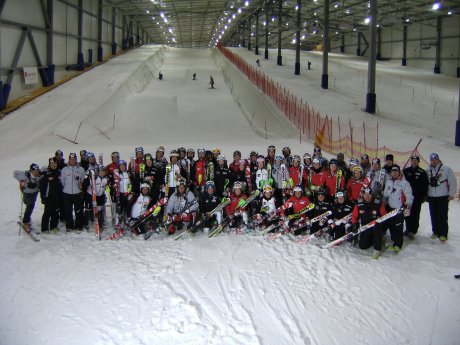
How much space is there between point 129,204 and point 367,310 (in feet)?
14.4

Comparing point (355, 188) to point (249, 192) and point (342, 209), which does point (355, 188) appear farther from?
point (249, 192)

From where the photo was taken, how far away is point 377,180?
22.6 feet

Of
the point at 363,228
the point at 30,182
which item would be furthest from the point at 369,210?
the point at 30,182

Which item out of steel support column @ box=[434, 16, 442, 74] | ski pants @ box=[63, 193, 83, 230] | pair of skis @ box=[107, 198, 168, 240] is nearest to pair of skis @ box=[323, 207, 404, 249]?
pair of skis @ box=[107, 198, 168, 240]

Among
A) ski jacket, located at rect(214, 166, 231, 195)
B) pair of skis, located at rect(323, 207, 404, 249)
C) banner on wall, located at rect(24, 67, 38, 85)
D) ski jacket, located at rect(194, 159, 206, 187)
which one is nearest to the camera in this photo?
pair of skis, located at rect(323, 207, 404, 249)

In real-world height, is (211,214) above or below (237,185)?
below

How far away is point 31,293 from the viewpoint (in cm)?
522

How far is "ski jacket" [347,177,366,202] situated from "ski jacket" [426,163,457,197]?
110 centimetres

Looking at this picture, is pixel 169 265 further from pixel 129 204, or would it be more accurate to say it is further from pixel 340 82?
pixel 340 82

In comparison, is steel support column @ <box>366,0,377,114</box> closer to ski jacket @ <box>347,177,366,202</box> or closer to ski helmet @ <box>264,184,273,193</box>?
ski jacket @ <box>347,177,366,202</box>

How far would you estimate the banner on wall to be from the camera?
2086 cm

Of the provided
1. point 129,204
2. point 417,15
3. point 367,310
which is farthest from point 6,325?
point 417,15

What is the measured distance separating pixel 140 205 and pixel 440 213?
521 cm

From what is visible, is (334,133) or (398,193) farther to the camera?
(334,133)
